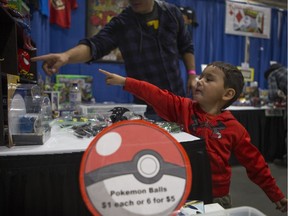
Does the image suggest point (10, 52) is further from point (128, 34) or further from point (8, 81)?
point (128, 34)

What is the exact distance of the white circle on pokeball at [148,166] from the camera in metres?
0.28

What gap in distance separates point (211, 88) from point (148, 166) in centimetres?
36

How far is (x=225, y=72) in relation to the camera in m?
0.59

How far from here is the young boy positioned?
59 cm

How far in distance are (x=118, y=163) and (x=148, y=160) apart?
3 centimetres

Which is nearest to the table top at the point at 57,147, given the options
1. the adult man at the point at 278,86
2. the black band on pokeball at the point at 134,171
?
the black band on pokeball at the point at 134,171

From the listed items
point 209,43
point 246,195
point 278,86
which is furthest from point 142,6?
point 278,86

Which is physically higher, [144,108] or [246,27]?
[246,27]

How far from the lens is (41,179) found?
0.56 meters

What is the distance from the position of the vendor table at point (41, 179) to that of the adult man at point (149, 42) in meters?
0.20

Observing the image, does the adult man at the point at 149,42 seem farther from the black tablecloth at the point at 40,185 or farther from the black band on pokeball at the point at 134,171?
the black band on pokeball at the point at 134,171

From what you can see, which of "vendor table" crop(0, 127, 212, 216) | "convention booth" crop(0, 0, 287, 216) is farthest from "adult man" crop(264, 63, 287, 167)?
"vendor table" crop(0, 127, 212, 216)

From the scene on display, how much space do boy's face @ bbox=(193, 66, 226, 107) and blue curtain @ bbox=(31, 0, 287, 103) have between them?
7.8 inches

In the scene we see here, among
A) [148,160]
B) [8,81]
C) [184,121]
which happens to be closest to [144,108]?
[184,121]
